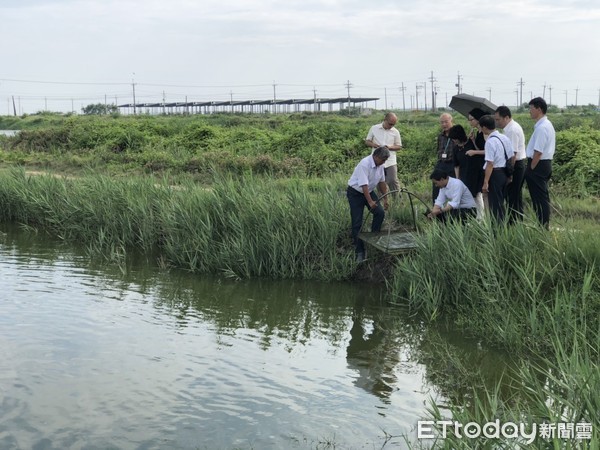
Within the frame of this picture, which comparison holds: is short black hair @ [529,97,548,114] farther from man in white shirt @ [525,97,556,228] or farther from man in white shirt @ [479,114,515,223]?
man in white shirt @ [479,114,515,223]

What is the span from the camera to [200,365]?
6516 millimetres

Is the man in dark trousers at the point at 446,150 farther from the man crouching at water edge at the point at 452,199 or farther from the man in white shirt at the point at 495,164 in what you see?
the man in white shirt at the point at 495,164

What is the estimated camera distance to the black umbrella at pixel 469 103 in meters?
9.70

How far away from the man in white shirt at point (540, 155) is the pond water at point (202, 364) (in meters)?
2.25

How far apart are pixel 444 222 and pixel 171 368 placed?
3.94 meters

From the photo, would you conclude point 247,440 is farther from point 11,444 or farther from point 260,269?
point 260,269

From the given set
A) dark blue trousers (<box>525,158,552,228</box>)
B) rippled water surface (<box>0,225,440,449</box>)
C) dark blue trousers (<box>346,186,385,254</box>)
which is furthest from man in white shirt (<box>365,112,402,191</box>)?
dark blue trousers (<box>525,158,552,228</box>)

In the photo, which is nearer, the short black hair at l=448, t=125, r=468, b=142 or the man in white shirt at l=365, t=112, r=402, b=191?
the short black hair at l=448, t=125, r=468, b=142

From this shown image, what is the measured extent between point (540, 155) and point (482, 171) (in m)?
0.85

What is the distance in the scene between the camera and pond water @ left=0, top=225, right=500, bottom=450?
17.0 feet

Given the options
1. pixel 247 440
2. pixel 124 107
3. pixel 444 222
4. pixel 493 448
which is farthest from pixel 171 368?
pixel 124 107

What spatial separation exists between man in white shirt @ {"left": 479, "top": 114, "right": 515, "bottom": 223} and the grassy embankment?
0.76 meters

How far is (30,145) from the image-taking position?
92.8ft

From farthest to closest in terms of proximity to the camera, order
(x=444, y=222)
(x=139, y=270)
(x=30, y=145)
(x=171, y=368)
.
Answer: (x=30, y=145)
(x=139, y=270)
(x=444, y=222)
(x=171, y=368)
